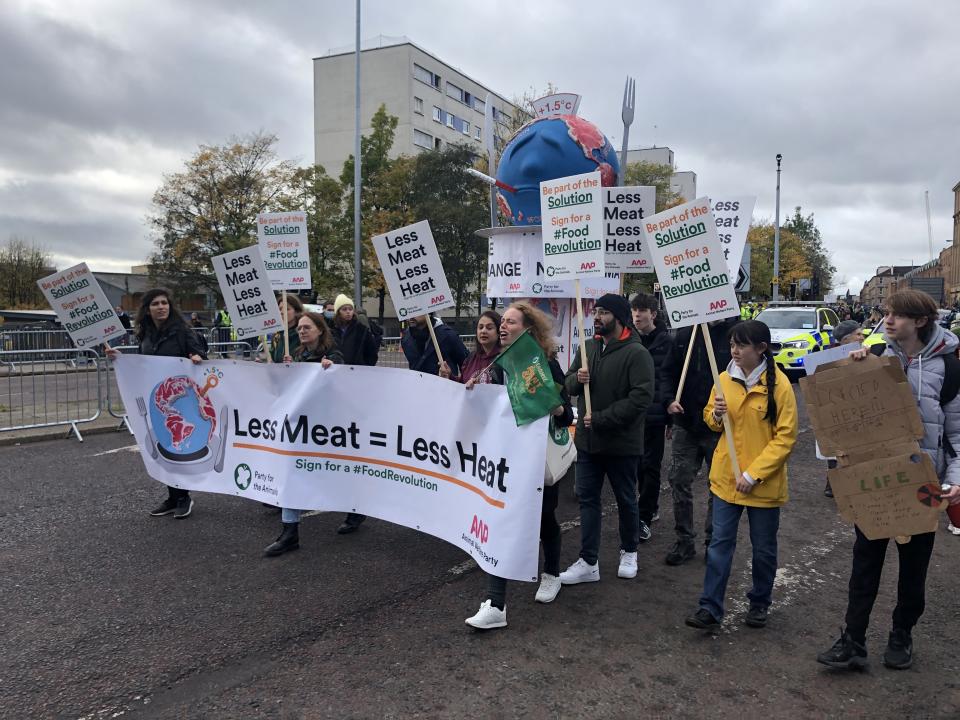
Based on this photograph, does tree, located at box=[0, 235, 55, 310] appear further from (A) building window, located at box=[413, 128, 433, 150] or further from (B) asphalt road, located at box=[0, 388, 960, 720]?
(B) asphalt road, located at box=[0, 388, 960, 720]

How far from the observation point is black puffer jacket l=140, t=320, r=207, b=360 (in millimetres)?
6375

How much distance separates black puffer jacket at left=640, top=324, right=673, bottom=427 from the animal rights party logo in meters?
3.47

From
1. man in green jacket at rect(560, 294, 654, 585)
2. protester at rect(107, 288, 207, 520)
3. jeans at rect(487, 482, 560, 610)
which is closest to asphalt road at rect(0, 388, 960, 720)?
→ jeans at rect(487, 482, 560, 610)

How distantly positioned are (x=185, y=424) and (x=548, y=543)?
3.42 m

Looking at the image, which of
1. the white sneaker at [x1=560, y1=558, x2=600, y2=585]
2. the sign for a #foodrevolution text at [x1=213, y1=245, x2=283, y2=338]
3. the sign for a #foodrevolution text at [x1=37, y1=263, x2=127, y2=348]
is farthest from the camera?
the sign for a #foodrevolution text at [x1=37, y1=263, x2=127, y2=348]

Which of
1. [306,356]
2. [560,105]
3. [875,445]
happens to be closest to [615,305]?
[875,445]

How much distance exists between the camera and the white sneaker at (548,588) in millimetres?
4492

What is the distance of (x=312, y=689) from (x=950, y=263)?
114298 mm

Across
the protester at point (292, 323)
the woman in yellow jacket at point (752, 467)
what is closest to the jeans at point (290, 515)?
the protester at point (292, 323)

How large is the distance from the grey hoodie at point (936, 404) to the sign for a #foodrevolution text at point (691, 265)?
1096mm

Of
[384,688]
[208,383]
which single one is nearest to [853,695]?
[384,688]

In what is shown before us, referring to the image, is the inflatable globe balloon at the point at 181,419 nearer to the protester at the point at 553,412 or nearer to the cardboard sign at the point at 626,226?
the protester at the point at 553,412

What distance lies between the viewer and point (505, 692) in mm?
3457

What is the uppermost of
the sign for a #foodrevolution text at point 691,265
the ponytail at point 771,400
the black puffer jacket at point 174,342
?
the sign for a #foodrevolution text at point 691,265
